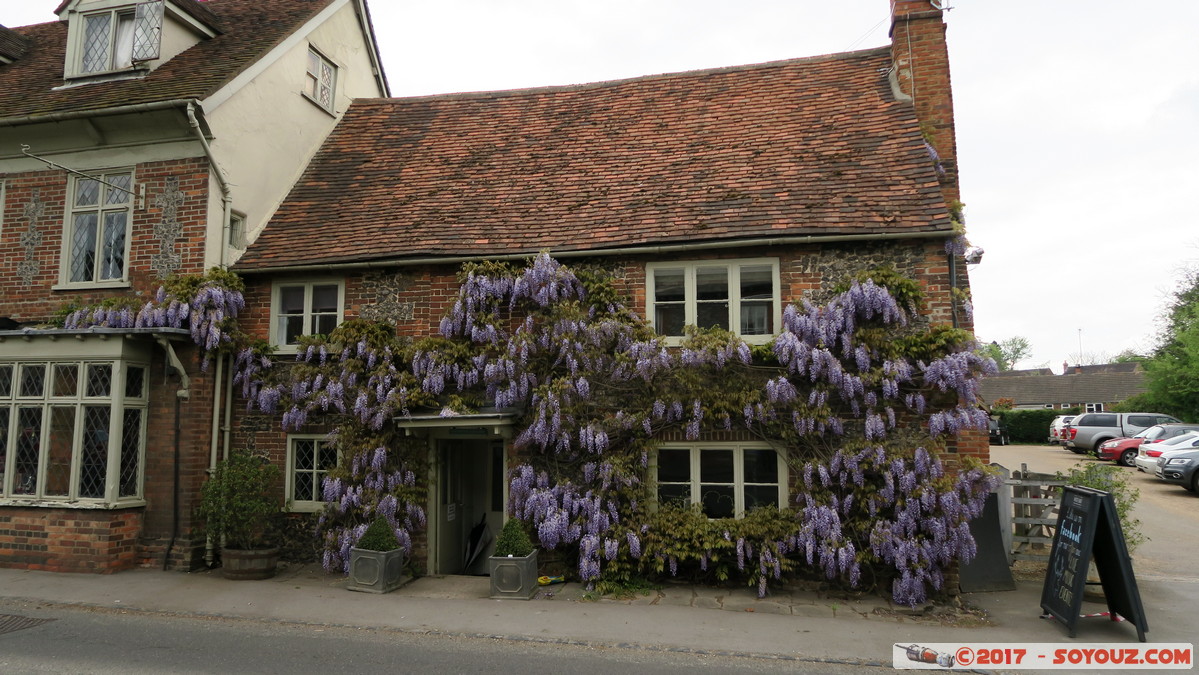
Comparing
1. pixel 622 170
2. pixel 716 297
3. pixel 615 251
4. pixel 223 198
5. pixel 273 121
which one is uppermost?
pixel 273 121

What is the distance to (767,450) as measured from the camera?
9.20 meters

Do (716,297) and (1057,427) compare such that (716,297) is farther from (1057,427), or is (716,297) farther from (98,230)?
(1057,427)

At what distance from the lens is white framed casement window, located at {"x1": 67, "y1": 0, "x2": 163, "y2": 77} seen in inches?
469

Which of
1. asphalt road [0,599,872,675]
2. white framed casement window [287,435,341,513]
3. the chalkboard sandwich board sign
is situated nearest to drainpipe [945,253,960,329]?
the chalkboard sandwich board sign

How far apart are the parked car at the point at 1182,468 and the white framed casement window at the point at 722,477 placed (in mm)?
14839

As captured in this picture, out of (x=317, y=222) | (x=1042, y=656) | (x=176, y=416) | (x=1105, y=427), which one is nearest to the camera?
(x=1042, y=656)

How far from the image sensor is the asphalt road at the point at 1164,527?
1016cm

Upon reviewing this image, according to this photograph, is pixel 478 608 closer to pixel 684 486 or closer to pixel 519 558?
pixel 519 558

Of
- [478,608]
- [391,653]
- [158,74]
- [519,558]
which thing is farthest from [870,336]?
[158,74]

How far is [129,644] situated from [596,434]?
211 inches

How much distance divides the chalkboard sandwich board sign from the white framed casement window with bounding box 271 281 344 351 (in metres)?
9.74

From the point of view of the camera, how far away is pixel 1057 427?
105 feet

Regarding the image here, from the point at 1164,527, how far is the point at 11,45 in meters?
24.5

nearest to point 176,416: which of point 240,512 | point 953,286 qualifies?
point 240,512
